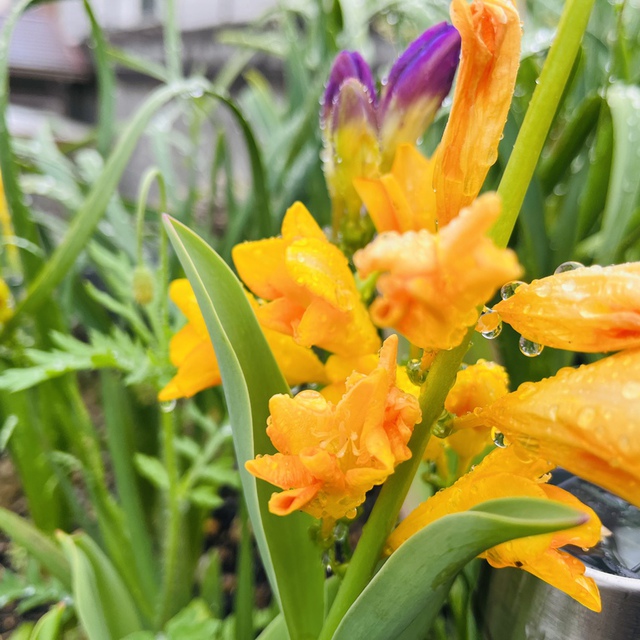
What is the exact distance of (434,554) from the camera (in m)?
0.20

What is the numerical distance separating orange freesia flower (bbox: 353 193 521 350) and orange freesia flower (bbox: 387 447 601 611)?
0.33ft

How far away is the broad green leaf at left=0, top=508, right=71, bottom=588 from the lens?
427 mm

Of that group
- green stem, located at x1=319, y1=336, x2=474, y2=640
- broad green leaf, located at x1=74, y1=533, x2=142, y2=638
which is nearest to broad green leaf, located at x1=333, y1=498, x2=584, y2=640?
green stem, located at x1=319, y1=336, x2=474, y2=640

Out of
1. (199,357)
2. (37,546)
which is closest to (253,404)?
(199,357)

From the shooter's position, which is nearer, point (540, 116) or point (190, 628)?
point (540, 116)

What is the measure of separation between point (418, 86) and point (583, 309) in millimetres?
222

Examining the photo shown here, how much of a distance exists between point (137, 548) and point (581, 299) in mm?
471

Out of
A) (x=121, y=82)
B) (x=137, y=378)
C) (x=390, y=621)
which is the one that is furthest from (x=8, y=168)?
(x=121, y=82)

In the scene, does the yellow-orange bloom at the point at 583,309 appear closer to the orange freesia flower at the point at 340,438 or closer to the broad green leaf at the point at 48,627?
the orange freesia flower at the point at 340,438

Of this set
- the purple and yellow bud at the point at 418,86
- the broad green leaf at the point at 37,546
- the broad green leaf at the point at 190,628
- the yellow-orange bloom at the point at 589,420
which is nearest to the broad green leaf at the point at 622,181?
the purple and yellow bud at the point at 418,86

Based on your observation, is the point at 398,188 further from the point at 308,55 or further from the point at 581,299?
the point at 308,55

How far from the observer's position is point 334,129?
381 mm

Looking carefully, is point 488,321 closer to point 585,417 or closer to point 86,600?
point 585,417

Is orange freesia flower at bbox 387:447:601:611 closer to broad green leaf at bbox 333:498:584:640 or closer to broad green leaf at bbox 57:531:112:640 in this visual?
broad green leaf at bbox 333:498:584:640
